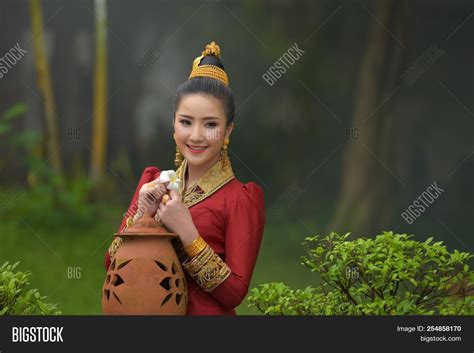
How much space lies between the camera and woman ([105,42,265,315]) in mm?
4090

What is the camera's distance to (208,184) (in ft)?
14.2

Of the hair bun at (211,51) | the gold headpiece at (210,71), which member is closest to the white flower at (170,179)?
the gold headpiece at (210,71)

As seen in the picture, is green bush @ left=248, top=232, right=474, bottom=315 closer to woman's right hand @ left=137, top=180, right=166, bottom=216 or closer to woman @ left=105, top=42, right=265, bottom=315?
woman @ left=105, top=42, right=265, bottom=315

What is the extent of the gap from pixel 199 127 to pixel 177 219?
1.51ft

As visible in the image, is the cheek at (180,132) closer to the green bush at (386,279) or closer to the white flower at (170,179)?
the white flower at (170,179)

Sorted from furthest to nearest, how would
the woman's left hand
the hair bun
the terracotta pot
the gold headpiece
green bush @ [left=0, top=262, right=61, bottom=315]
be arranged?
1. green bush @ [left=0, top=262, right=61, bottom=315]
2. the hair bun
3. the gold headpiece
4. the woman's left hand
5. the terracotta pot

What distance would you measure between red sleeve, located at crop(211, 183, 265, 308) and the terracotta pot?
227 millimetres

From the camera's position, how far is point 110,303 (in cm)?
396

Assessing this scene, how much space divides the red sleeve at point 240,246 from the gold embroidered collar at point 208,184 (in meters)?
0.11

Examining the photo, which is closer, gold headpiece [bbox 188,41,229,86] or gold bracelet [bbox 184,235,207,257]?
gold bracelet [bbox 184,235,207,257]

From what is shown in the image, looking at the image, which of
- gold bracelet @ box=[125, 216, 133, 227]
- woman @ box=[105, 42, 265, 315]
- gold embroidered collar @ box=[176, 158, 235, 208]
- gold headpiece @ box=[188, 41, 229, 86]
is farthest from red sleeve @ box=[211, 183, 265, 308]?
gold headpiece @ box=[188, 41, 229, 86]

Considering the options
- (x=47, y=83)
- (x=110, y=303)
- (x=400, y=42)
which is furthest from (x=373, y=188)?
(x=110, y=303)

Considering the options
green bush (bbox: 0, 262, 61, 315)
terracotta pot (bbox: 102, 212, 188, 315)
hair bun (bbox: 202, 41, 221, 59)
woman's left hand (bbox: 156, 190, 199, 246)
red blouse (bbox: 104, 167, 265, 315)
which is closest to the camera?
terracotta pot (bbox: 102, 212, 188, 315)

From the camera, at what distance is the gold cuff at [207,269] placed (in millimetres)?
4078
